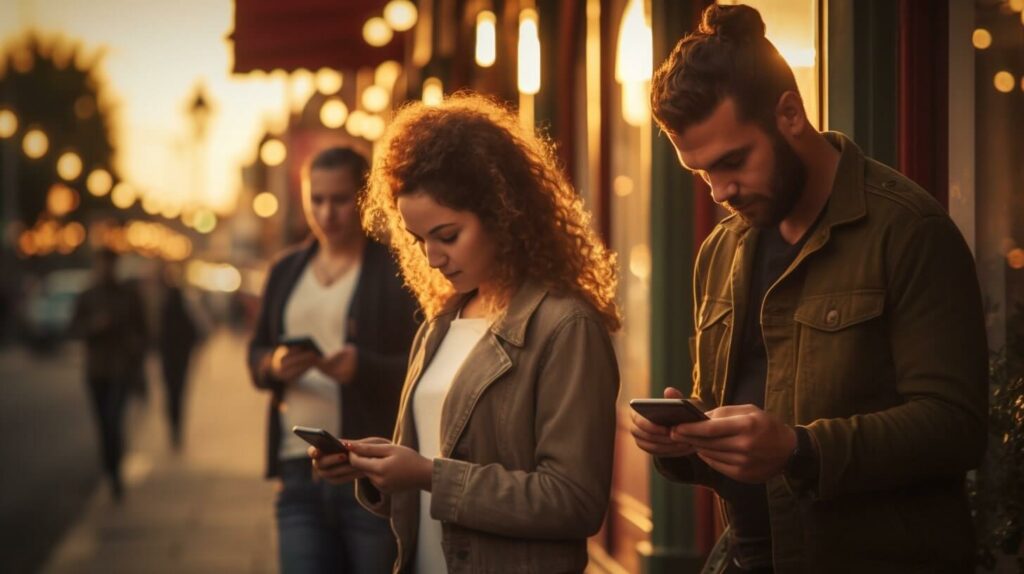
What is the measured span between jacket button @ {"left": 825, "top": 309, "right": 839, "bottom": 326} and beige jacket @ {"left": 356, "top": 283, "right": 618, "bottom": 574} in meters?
0.61

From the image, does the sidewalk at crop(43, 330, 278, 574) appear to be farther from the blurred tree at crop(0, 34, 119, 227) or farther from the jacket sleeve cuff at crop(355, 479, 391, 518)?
the blurred tree at crop(0, 34, 119, 227)

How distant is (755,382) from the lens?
3.02 metres

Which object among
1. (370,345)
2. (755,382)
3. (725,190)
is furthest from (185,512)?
(725,190)

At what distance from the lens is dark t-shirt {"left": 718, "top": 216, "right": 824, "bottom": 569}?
9.80 feet

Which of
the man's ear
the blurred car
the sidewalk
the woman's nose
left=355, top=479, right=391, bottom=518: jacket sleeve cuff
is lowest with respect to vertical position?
the sidewalk

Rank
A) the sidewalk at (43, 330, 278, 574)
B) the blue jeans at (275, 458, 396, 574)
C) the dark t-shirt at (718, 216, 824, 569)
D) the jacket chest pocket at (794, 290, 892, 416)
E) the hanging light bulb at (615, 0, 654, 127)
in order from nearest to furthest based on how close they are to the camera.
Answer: the jacket chest pocket at (794, 290, 892, 416) → the dark t-shirt at (718, 216, 824, 569) → the blue jeans at (275, 458, 396, 574) → the hanging light bulb at (615, 0, 654, 127) → the sidewalk at (43, 330, 278, 574)

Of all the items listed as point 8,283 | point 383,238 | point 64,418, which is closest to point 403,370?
point 383,238

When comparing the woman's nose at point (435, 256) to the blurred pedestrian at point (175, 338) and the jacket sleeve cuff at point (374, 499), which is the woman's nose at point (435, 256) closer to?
the jacket sleeve cuff at point (374, 499)

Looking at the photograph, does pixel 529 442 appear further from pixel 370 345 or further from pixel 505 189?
pixel 370 345

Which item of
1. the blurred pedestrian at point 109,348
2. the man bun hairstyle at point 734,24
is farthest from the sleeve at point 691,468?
the blurred pedestrian at point 109,348

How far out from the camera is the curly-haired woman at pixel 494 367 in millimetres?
3160

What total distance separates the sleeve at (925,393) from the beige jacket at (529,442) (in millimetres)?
664

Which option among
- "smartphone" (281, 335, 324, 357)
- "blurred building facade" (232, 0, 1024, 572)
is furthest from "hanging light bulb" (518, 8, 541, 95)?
"smartphone" (281, 335, 324, 357)

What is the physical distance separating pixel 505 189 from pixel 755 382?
2.45 feet
